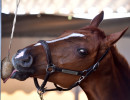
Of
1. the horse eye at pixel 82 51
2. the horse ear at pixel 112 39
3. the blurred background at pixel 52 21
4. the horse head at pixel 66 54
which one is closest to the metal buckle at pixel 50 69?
the horse head at pixel 66 54

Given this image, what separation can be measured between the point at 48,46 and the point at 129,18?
1561mm

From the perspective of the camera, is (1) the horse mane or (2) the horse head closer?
(2) the horse head

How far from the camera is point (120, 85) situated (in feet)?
4.39

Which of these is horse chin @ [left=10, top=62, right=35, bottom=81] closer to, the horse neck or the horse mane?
the horse neck

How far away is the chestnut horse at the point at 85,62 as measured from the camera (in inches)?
45.6

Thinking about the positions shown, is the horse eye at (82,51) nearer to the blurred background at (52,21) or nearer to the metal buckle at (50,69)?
the metal buckle at (50,69)

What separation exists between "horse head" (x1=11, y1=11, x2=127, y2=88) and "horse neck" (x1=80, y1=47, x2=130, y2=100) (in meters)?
0.08

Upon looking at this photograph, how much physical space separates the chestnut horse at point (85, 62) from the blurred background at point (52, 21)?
96 cm

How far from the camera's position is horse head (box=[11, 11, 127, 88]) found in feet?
3.75

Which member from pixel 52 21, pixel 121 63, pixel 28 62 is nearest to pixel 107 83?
pixel 121 63

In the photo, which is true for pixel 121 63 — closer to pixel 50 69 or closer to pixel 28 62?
pixel 50 69

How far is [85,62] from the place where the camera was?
1.22 m

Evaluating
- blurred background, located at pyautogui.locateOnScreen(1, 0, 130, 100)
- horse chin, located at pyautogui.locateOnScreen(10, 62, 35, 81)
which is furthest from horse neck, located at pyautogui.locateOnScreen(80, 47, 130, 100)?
blurred background, located at pyautogui.locateOnScreen(1, 0, 130, 100)

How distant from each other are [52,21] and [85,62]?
5.09ft
